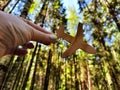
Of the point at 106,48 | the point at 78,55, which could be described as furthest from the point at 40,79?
the point at 106,48

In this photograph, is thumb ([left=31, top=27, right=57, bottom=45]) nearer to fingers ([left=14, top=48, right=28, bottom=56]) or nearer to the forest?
fingers ([left=14, top=48, right=28, bottom=56])

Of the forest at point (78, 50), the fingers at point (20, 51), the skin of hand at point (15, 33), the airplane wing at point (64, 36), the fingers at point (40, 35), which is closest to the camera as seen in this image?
the skin of hand at point (15, 33)

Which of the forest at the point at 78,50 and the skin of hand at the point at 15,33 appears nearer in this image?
the skin of hand at the point at 15,33

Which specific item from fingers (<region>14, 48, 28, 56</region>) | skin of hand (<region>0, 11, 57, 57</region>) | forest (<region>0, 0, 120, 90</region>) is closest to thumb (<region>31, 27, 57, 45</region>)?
skin of hand (<region>0, 11, 57, 57</region>)

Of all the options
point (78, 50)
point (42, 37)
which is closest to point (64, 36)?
point (42, 37)

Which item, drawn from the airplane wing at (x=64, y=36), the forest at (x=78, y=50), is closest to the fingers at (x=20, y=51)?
the airplane wing at (x=64, y=36)

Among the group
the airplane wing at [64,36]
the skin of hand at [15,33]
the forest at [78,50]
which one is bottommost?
the skin of hand at [15,33]

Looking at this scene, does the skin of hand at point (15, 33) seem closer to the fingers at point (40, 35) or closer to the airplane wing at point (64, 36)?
the fingers at point (40, 35)
